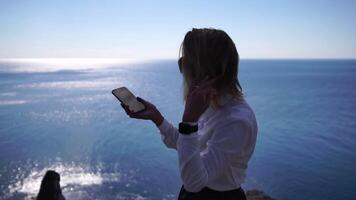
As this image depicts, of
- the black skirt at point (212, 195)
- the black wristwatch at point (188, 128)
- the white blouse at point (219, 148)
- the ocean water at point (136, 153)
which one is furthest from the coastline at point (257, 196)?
the black wristwatch at point (188, 128)

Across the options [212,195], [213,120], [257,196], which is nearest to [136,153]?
[257,196]

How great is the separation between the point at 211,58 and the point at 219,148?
63cm

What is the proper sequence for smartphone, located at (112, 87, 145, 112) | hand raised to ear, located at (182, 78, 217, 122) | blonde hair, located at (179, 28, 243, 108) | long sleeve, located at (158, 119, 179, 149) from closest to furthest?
hand raised to ear, located at (182, 78, 217, 122) → blonde hair, located at (179, 28, 243, 108) → smartphone, located at (112, 87, 145, 112) → long sleeve, located at (158, 119, 179, 149)

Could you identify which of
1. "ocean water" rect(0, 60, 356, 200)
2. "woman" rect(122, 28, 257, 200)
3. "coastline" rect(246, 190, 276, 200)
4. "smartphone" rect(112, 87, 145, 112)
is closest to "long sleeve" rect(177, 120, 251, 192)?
"woman" rect(122, 28, 257, 200)

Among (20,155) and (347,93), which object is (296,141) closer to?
(20,155)

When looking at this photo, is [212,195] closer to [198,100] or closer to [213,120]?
[213,120]

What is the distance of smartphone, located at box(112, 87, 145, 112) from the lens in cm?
301

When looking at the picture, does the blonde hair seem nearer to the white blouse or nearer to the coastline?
the white blouse

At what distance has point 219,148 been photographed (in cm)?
241

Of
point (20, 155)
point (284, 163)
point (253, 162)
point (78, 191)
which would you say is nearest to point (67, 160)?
point (20, 155)

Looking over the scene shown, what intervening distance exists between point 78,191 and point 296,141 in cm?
2804

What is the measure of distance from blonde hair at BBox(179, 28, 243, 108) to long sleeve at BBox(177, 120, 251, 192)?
A: 24 cm

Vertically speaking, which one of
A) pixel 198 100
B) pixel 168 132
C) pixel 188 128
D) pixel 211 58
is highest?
pixel 211 58

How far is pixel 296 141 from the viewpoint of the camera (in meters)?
42.9
